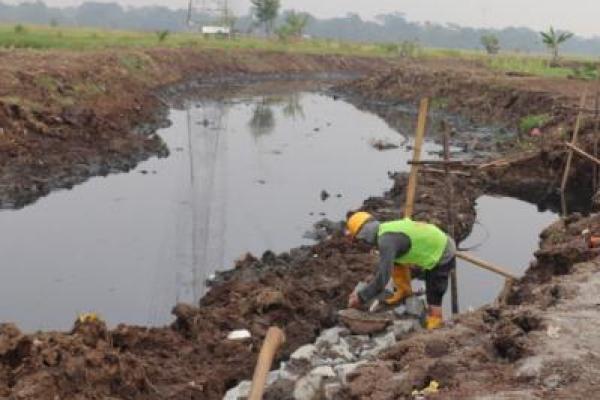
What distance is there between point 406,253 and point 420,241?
0.22 m

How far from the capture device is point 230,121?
111 feet

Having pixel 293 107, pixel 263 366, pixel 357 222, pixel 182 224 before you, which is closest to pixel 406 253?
pixel 357 222

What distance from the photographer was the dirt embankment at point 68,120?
18.9m

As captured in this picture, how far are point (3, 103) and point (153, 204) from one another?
20.3ft

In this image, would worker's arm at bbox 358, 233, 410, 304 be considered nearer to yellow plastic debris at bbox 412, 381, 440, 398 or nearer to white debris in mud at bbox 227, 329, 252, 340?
white debris in mud at bbox 227, 329, 252, 340

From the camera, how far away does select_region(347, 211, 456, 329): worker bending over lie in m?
8.38

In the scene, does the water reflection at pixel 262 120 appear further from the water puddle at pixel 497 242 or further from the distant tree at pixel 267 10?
the distant tree at pixel 267 10

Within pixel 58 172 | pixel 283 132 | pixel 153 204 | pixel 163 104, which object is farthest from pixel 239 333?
pixel 163 104

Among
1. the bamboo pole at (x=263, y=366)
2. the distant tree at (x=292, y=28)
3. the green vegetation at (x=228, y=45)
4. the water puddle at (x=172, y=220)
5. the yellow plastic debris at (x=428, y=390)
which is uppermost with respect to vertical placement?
the distant tree at (x=292, y=28)

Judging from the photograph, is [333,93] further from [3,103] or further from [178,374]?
[178,374]

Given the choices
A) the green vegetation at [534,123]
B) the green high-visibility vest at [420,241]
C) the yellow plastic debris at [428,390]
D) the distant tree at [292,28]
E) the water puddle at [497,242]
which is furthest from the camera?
the distant tree at [292,28]

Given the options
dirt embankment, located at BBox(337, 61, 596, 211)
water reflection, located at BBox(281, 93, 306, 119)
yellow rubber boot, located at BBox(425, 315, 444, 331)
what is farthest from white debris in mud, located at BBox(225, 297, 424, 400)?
water reflection, located at BBox(281, 93, 306, 119)

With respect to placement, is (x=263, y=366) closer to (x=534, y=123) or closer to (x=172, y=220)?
(x=172, y=220)

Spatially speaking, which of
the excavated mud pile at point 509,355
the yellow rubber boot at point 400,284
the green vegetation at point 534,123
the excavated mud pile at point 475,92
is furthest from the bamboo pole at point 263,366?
the green vegetation at point 534,123
